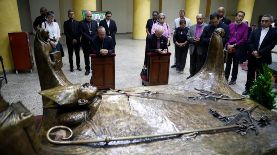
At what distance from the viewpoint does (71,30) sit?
24.4 ft

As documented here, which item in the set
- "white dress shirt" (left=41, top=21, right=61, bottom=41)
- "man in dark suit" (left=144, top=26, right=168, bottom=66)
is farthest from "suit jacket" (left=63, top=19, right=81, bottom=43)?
"man in dark suit" (left=144, top=26, right=168, bottom=66)

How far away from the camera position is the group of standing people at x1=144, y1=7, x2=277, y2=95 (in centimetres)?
562

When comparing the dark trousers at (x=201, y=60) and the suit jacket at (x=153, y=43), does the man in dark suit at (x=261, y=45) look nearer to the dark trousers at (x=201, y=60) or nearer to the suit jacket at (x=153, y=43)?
the dark trousers at (x=201, y=60)

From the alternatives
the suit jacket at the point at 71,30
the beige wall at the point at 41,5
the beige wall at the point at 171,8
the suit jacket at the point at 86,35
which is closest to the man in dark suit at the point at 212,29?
the suit jacket at the point at 86,35

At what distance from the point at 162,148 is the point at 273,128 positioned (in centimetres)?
133

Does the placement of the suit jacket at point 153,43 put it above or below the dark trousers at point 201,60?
above

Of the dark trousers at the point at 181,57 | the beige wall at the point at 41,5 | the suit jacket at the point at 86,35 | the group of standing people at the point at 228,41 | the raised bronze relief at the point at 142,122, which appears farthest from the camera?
the beige wall at the point at 41,5

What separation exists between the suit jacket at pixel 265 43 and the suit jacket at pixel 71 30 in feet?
15.6

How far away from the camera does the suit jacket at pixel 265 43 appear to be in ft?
18.0

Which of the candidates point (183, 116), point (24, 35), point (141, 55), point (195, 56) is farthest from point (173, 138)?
point (141, 55)

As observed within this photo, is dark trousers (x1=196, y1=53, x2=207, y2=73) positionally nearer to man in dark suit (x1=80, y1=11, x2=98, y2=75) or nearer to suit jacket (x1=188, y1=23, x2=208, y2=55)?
suit jacket (x1=188, y1=23, x2=208, y2=55)

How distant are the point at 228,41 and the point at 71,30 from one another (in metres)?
4.51

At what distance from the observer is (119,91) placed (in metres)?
3.23

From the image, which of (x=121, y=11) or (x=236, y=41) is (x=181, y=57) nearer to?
(x=236, y=41)
